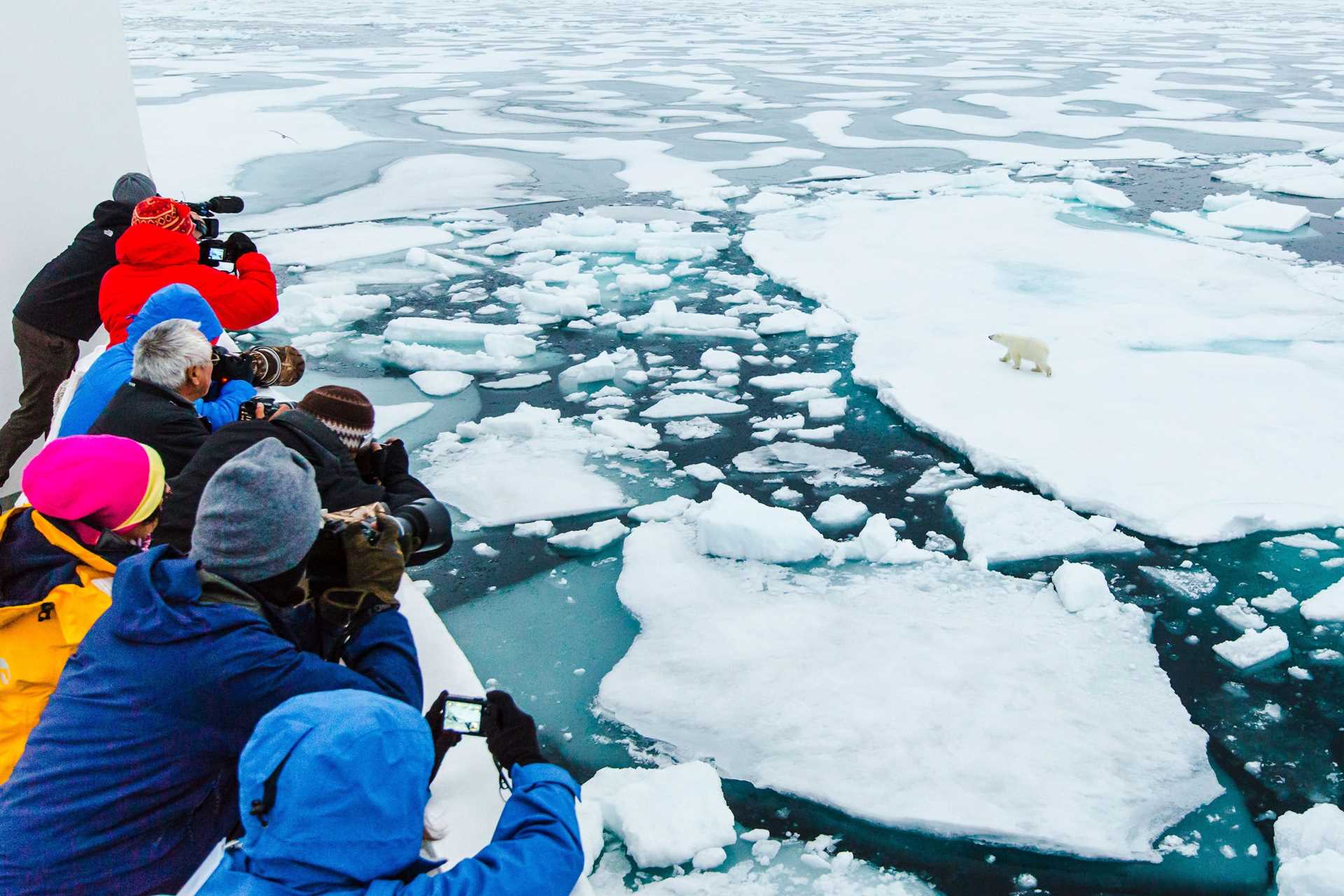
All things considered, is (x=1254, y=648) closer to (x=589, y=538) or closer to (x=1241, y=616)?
(x=1241, y=616)

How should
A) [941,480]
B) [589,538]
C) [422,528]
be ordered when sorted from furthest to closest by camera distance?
[941,480], [589,538], [422,528]

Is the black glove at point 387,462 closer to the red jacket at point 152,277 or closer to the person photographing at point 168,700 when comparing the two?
the person photographing at point 168,700

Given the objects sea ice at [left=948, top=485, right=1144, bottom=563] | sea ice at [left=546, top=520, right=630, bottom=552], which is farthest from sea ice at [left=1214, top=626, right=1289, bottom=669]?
sea ice at [left=546, top=520, right=630, bottom=552]

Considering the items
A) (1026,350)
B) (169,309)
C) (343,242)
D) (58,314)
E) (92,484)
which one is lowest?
(343,242)

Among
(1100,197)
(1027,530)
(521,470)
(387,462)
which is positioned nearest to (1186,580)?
(1027,530)

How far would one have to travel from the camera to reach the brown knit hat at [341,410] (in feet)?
7.32

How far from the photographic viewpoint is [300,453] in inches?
78.5

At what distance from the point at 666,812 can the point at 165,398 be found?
62.2 inches

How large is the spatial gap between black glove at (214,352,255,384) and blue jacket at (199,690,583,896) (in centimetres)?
194

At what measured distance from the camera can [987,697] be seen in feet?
8.76

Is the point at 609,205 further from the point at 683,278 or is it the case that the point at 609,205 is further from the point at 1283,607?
the point at 1283,607

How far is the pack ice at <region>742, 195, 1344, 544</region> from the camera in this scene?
3.75 meters

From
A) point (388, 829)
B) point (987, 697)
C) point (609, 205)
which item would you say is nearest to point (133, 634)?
point (388, 829)

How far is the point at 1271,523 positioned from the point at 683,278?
391cm
